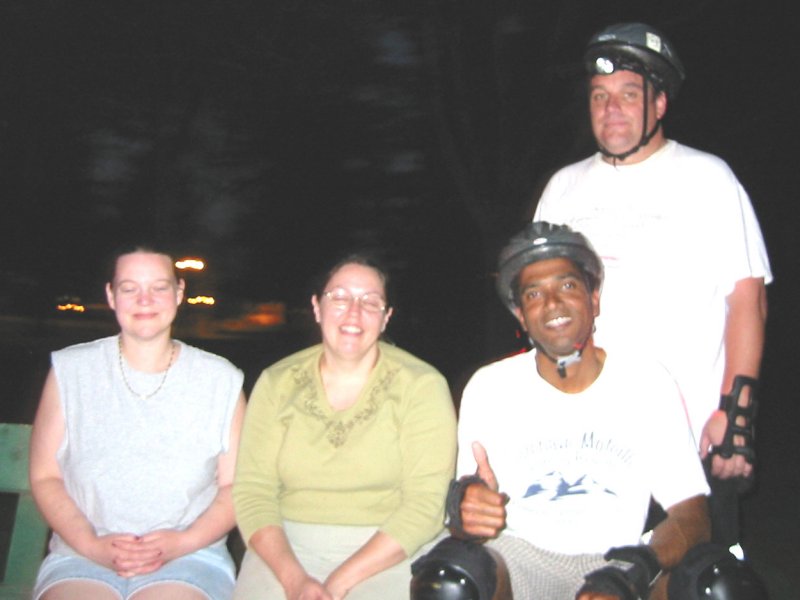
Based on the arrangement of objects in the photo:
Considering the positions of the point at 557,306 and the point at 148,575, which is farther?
the point at 148,575

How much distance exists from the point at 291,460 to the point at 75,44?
11.2m

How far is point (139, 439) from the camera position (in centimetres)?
342

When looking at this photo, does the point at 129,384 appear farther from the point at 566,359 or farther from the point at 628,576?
the point at 628,576

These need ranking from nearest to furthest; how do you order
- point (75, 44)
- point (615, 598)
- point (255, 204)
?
point (615, 598) < point (75, 44) < point (255, 204)

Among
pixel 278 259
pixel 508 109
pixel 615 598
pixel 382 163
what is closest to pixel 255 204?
pixel 278 259

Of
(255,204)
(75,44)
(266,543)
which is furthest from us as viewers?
(255,204)

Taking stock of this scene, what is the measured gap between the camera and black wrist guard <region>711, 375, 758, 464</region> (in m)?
3.11

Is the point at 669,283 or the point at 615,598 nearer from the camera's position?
the point at 615,598

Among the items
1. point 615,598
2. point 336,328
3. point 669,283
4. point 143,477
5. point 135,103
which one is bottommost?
point 615,598

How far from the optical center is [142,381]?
11.5 feet

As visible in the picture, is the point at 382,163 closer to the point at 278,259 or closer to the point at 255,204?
the point at 255,204

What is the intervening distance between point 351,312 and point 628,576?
1430mm

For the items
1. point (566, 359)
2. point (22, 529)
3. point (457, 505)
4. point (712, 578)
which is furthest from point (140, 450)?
point (712, 578)

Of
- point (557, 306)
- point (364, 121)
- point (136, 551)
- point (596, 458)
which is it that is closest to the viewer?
point (596, 458)
